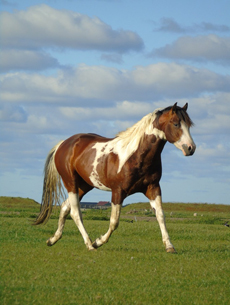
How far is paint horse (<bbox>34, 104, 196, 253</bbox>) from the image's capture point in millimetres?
9773

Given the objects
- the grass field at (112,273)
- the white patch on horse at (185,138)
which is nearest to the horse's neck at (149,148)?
the white patch on horse at (185,138)

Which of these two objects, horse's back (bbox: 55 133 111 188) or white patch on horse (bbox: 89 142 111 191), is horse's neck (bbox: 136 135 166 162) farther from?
horse's back (bbox: 55 133 111 188)

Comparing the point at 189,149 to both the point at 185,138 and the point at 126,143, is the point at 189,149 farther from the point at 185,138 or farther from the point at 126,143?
the point at 126,143

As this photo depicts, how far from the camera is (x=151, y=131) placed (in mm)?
10102

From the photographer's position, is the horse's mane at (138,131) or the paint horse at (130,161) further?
the horse's mane at (138,131)

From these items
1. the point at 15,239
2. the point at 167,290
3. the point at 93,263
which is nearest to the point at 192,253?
the point at 93,263

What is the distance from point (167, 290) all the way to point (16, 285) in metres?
2.28

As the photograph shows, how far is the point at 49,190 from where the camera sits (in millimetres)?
12648

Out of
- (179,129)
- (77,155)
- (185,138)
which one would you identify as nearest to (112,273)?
(185,138)

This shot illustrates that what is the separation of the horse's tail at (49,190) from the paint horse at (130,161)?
1.02 m

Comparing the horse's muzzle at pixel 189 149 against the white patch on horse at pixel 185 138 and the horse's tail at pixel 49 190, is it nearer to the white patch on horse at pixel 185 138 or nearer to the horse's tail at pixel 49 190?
the white patch on horse at pixel 185 138

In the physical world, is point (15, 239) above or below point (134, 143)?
below

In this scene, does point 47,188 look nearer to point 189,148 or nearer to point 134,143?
point 134,143

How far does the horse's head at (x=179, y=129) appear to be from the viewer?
31.4ft
